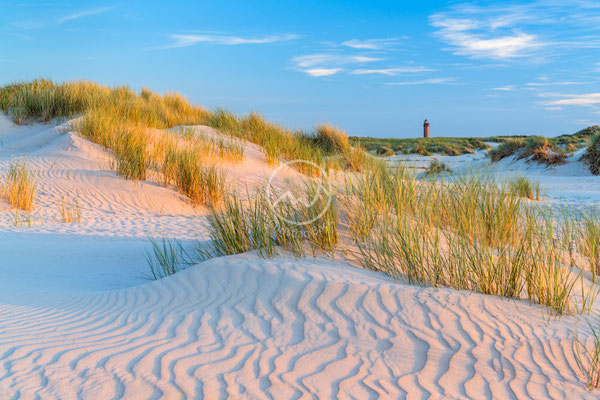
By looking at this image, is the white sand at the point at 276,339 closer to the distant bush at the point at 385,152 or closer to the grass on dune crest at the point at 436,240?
the grass on dune crest at the point at 436,240

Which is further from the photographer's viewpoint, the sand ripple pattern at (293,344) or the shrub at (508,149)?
the shrub at (508,149)

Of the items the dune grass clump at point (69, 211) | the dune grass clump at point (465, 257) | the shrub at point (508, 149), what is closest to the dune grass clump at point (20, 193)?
the dune grass clump at point (69, 211)

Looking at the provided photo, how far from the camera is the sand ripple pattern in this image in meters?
2.66

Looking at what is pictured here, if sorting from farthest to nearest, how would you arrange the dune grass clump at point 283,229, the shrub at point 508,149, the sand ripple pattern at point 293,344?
1. the shrub at point 508,149
2. the dune grass clump at point 283,229
3. the sand ripple pattern at point 293,344

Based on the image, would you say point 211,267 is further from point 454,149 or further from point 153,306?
point 454,149

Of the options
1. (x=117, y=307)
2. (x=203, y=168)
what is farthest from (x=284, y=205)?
(x=203, y=168)

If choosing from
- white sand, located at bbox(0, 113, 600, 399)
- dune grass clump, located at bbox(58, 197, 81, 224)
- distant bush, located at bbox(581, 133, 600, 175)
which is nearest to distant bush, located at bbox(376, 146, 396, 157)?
distant bush, located at bbox(581, 133, 600, 175)

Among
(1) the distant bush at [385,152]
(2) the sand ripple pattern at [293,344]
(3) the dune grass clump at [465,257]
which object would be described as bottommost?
(2) the sand ripple pattern at [293,344]

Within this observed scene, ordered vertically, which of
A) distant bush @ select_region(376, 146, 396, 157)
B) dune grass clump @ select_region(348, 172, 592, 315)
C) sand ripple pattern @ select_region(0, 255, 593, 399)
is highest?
distant bush @ select_region(376, 146, 396, 157)

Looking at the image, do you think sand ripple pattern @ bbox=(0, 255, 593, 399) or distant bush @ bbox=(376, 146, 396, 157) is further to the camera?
distant bush @ bbox=(376, 146, 396, 157)

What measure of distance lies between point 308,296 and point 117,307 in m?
1.61

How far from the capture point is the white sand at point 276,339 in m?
2.67

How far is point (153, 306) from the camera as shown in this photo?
3.86m

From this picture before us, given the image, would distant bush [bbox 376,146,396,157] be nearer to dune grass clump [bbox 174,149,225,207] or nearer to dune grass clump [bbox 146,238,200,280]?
dune grass clump [bbox 174,149,225,207]
